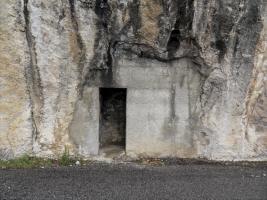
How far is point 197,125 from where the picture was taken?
7.65 meters

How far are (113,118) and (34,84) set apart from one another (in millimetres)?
1465

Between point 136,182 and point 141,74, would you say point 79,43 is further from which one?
point 136,182

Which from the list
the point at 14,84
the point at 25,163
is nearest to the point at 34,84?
the point at 14,84

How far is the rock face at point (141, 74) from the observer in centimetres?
724

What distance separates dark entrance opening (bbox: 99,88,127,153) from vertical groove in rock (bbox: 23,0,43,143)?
1.10 metres

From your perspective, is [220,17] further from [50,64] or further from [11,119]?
[11,119]

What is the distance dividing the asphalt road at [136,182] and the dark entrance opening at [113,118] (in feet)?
2.49

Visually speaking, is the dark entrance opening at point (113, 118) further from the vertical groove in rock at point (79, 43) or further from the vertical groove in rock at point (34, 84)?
the vertical groove in rock at point (34, 84)

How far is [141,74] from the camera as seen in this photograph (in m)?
7.53

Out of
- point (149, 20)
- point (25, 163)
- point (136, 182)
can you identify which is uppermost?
point (149, 20)

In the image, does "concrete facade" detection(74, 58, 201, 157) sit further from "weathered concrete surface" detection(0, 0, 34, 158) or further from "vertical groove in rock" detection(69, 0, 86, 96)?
"weathered concrete surface" detection(0, 0, 34, 158)

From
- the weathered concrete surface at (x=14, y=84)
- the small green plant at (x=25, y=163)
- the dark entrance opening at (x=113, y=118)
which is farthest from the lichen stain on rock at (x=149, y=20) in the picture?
the small green plant at (x=25, y=163)

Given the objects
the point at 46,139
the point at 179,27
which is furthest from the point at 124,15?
the point at 46,139

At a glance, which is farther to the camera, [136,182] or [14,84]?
[14,84]
